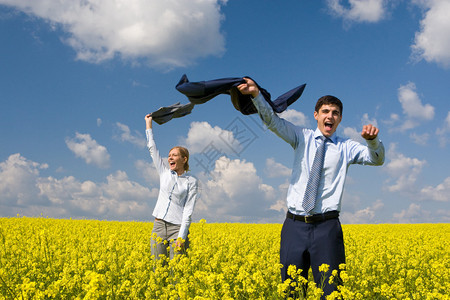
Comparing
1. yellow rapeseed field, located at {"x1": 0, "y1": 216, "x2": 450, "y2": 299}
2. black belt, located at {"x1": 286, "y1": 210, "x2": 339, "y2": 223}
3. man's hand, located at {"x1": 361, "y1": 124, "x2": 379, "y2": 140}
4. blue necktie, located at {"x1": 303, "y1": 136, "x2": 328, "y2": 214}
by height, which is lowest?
yellow rapeseed field, located at {"x1": 0, "y1": 216, "x2": 450, "y2": 299}

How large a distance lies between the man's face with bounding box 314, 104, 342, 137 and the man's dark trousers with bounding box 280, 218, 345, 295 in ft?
2.66

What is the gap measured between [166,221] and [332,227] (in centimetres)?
244

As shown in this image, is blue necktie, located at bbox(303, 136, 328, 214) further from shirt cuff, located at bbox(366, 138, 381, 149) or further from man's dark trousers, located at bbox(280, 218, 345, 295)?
shirt cuff, located at bbox(366, 138, 381, 149)

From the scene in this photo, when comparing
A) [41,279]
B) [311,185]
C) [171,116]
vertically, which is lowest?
[41,279]

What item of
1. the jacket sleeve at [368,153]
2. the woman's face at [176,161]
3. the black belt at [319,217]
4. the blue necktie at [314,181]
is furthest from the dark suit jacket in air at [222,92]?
the woman's face at [176,161]

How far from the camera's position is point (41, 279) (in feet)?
15.9

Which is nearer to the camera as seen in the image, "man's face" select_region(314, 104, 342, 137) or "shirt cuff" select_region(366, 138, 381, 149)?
"shirt cuff" select_region(366, 138, 381, 149)

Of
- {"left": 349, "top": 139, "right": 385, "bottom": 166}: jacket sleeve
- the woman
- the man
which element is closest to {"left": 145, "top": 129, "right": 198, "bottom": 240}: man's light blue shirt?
the woman

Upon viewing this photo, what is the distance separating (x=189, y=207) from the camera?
15.3 feet

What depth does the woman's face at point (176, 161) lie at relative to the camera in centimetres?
485

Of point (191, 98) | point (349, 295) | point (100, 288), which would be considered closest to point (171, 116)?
point (191, 98)

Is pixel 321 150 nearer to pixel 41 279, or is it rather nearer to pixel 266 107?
pixel 266 107

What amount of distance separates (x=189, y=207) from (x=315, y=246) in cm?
207

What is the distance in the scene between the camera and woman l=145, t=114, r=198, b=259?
4.70 m
